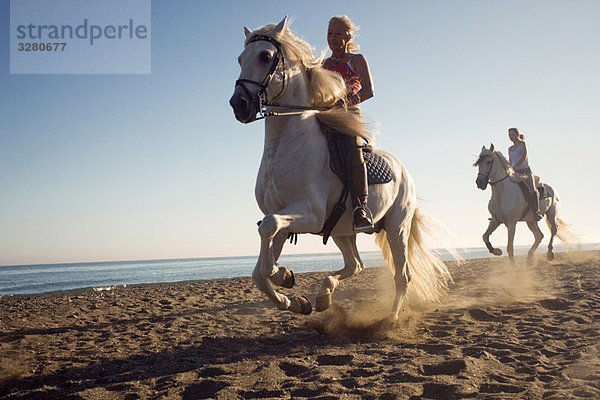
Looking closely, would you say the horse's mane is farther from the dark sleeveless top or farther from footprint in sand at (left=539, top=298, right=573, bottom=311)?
footprint in sand at (left=539, top=298, right=573, bottom=311)

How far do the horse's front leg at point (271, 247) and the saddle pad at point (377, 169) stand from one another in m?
1.32

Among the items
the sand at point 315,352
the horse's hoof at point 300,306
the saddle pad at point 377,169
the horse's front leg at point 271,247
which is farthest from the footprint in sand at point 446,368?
the saddle pad at point 377,169

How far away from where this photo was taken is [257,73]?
14.4ft

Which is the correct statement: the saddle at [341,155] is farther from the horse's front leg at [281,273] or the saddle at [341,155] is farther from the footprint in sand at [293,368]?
the footprint in sand at [293,368]

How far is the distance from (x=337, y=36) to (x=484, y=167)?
8.30 metres

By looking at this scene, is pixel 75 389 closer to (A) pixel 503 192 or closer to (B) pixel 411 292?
(B) pixel 411 292

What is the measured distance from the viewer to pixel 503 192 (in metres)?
12.9

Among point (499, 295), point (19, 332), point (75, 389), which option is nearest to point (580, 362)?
point (75, 389)

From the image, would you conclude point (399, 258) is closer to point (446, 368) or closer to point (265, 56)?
point (446, 368)

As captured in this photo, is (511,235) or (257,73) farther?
(511,235)

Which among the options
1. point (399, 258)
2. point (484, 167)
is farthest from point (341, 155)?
point (484, 167)

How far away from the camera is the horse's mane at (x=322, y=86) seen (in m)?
4.75

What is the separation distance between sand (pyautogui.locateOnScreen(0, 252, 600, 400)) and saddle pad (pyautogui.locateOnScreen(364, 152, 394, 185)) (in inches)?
67.9

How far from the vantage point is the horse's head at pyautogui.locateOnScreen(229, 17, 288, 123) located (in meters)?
4.17
